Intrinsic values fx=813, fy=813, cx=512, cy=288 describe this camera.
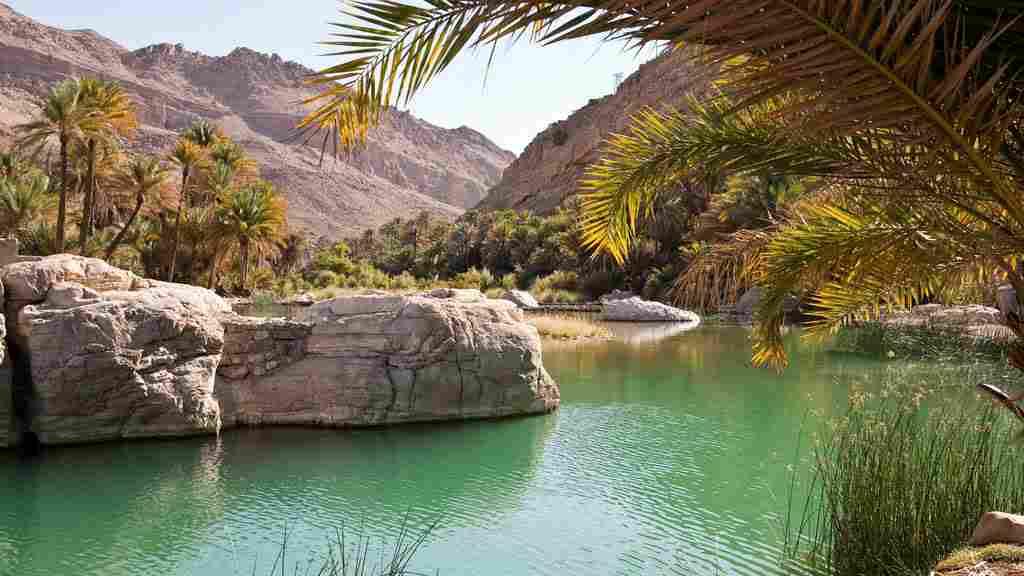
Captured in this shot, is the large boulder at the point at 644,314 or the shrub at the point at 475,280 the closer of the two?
the large boulder at the point at 644,314

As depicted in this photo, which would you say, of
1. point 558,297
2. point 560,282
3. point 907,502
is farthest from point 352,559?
point 560,282

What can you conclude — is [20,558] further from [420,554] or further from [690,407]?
[690,407]

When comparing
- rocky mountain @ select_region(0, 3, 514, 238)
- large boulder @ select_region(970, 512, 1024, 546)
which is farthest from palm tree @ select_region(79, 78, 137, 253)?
rocky mountain @ select_region(0, 3, 514, 238)

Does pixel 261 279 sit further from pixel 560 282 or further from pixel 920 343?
pixel 920 343

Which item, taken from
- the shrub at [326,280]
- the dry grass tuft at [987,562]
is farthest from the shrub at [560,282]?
the dry grass tuft at [987,562]

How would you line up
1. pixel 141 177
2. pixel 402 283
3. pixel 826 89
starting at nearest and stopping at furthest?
1. pixel 826 89
2. pixel 141 177
3. pixel 402 283

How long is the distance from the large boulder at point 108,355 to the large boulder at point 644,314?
1951 centimetres

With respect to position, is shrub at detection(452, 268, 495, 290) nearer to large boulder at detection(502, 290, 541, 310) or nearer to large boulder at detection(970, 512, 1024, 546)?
large boulder at detection(502, 290, 541, 310)

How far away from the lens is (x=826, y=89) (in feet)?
7.31

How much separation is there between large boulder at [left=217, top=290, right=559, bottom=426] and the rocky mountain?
57085 millimetres

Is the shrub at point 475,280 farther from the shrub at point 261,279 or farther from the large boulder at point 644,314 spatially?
the large boulder at point 644,314

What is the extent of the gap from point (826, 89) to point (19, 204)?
29.7 meters

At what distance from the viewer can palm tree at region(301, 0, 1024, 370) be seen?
205cm

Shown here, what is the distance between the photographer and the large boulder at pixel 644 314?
2717cm
